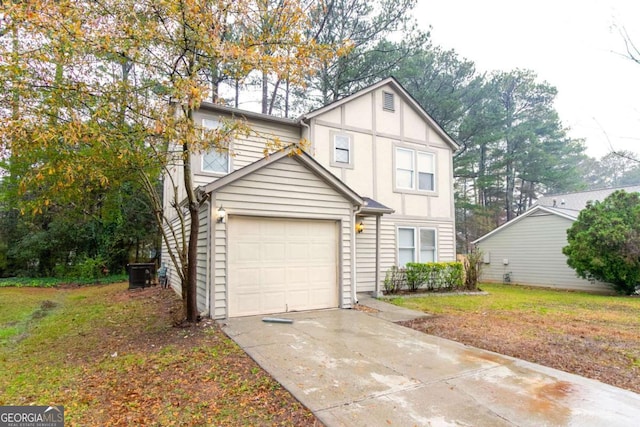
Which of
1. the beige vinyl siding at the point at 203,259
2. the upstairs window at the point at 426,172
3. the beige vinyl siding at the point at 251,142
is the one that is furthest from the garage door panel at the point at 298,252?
the upstairs window at the point at 426,172

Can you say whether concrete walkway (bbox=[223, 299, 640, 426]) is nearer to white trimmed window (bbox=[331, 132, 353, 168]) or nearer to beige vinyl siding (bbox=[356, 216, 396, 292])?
beige vinyl siding (bbox=[356, 216, 396, 292])

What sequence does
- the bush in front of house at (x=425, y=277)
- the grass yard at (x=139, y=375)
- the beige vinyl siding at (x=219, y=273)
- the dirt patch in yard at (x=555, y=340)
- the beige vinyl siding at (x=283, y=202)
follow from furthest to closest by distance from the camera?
the bush in front of house at (x=425, y=277) < the beige vinyl siding at (x=283, y=202) < the beige vinyl siding at (x=219, y=273) < the dirt patch in yard at (x=555, y=340) < the grass yard at (x=139, y=375)

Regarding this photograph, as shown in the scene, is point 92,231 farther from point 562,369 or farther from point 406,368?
point 562,369

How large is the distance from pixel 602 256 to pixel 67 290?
20.2 meters

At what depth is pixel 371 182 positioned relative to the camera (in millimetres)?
11422

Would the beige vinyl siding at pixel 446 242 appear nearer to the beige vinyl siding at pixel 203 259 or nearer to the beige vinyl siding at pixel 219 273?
the beige vinyl siding at pixel 219 273

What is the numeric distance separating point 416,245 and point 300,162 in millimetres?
6167

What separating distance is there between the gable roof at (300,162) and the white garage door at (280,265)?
754 mm

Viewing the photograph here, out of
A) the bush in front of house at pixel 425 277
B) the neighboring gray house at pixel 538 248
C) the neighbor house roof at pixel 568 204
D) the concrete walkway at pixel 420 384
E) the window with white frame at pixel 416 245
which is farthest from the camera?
the neighbor house roof at pixel 568 204

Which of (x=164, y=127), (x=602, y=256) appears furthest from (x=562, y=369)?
(x=602, y=256)

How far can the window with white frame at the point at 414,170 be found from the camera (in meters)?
12.1

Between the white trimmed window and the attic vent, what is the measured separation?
192cm

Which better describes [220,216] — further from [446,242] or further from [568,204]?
[568,204]

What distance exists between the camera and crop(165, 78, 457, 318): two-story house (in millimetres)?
6914
